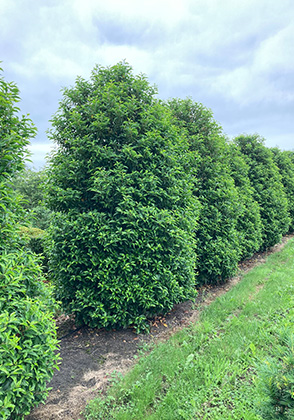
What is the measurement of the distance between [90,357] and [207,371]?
4.87 ft

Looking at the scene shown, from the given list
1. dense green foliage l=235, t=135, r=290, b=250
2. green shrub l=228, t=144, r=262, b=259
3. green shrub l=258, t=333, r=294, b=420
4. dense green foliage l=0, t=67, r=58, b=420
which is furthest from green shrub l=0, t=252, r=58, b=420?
dense green foliage l=235, t=135, r=290, b=250

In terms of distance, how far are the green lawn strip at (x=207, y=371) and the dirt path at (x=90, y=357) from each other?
0.21 meters

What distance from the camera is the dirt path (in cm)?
253

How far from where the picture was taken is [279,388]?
4.66 ft

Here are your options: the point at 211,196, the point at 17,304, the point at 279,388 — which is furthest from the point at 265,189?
the point at 17,304

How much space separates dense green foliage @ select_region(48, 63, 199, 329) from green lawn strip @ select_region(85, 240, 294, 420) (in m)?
0.74

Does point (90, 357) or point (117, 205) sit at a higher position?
point (117, 205)

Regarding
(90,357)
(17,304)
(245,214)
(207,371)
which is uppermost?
(245,214)

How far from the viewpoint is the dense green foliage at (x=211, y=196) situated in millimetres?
5555

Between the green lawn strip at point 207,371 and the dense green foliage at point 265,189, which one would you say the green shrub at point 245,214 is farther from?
the green lawn strip at point 207,371

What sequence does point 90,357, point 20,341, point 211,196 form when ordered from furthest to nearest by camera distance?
1. point 211,196
2. point 90,357
3. point 20,341

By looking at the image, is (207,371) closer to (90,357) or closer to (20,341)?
(90,357)

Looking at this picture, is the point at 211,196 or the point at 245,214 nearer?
the point at 211,196

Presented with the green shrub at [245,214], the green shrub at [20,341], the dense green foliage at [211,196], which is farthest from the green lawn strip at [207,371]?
the green shrub at [245,214]
